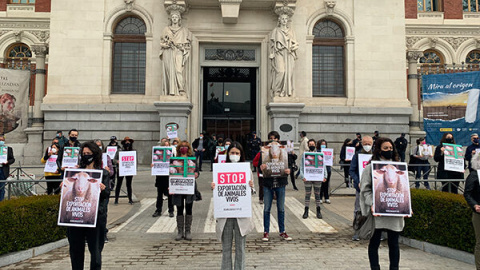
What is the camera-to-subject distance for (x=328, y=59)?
71.3 feet

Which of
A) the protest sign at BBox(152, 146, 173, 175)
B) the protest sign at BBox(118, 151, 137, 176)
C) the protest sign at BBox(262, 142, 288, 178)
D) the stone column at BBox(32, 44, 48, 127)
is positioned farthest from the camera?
the stone column at BBox(32, 44, 48, 127)

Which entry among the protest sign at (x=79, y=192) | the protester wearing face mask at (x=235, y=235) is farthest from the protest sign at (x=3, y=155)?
the protester wearing face mask at (x=235, y=235)

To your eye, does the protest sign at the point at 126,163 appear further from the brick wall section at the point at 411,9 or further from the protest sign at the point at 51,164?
the brick wall section at the point at 411,9

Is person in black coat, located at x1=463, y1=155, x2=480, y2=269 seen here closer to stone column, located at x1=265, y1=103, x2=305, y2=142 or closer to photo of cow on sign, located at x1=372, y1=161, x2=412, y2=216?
photo of cow on sign, located at x1=372, y1=161, x2=412, y2=216

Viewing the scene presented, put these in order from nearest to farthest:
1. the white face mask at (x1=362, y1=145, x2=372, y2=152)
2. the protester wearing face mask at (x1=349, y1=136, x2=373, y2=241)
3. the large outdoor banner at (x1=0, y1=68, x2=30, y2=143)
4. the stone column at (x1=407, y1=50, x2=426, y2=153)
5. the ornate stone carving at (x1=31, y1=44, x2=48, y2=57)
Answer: the protester wearing face mask at (x1=349, y1=136, x2=373, y2=241) → the white face mask at (x1=362, y1=145, x2=372, y2=152) → the large outdoor banner at (x1=0, y1=68, x2=30, y2=143) → the ornate stone carving at (x1=31, y1=44, x2=48, y2=57) → the stone column at (x1=407, y1=50, x2=426, y2=153)

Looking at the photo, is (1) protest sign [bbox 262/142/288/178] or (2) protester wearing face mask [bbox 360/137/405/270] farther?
(1) protest sign [bbox 262/142/288/178]

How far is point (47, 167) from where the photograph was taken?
33.3 feet

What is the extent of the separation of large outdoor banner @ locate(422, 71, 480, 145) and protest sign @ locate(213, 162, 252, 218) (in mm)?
16170

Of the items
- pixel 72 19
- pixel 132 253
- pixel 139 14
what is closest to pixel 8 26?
pixel 72 19

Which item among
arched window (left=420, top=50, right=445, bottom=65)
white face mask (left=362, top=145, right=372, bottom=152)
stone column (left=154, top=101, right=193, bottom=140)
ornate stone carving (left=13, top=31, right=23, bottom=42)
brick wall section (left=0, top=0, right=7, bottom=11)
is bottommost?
white face mask (left=362, top=145, right=372, bottom=152)

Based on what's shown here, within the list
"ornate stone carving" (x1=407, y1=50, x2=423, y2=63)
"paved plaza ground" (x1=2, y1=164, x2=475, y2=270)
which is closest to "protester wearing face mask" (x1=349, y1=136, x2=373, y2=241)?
"paved plaza ground" (x1=2, y1=164, x2=475, y2=270)

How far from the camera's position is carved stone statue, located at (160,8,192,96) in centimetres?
1931

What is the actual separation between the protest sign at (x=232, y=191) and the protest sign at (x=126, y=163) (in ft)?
20.7

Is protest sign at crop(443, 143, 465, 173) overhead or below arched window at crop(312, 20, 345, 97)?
below
